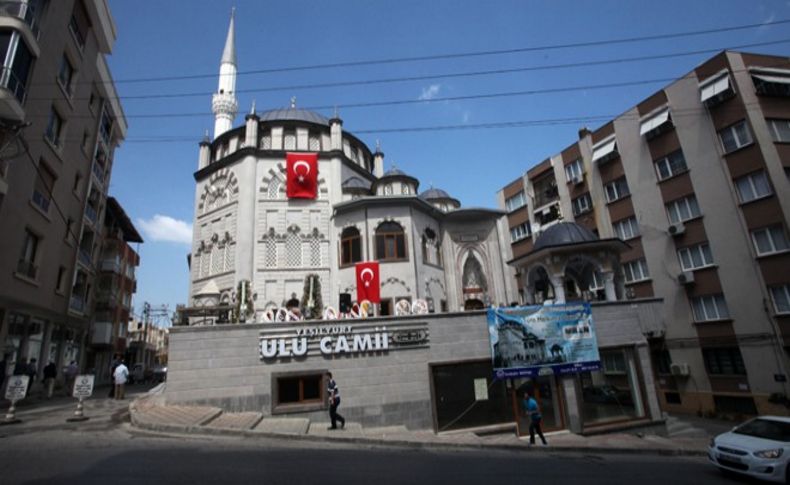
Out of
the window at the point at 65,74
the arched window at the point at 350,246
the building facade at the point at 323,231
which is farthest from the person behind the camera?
the arched window at the point at 350,246

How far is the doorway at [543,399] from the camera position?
15.1 m

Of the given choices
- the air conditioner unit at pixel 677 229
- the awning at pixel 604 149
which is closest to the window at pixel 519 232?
the awning at pixel 604 149

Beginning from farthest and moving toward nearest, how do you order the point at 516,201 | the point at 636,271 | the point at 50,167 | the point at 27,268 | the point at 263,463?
the point at 516,201
the point at 636,271
the point at 50,167
the point at 27,268
the point at 263,463

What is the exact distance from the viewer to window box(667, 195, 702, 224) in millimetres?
23297

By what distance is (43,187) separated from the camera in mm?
19047

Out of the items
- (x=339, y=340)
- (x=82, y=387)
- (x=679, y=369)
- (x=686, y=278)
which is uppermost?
(x=686, y=278)

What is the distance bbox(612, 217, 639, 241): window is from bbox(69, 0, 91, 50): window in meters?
34.1

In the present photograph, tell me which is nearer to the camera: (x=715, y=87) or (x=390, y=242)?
(x=715, y=87)

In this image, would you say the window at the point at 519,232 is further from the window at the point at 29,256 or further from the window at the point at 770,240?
the window at the point at 29,256

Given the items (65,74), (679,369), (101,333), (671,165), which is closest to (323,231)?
(65,74)

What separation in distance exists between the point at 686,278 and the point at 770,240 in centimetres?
417

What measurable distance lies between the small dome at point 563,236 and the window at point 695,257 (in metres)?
9.21

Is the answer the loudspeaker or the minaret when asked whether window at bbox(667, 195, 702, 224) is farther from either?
the minaret

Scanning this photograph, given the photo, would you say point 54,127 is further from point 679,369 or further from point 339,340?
point 679,369
